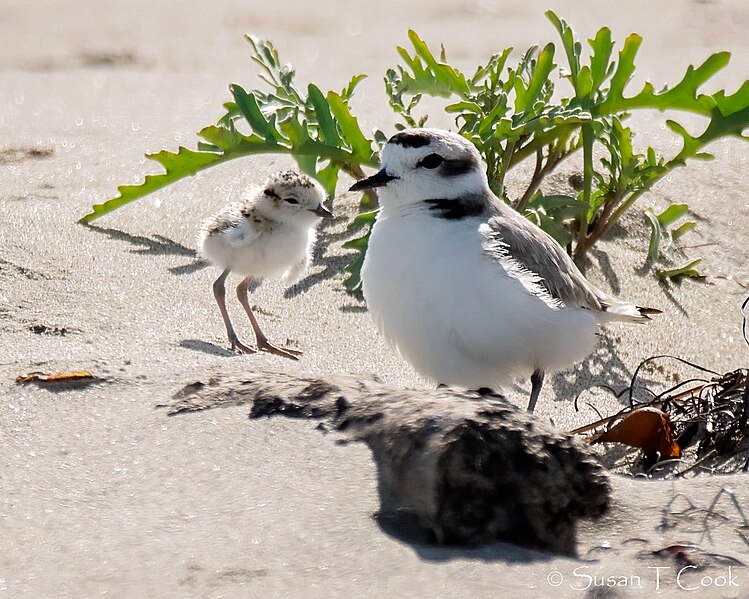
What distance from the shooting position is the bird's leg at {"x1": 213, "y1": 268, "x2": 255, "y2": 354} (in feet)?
14.1

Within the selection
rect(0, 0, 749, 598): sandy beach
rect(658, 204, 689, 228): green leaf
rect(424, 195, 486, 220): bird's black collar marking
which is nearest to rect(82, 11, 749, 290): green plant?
rect(658, 204, 689, 228): green leaf

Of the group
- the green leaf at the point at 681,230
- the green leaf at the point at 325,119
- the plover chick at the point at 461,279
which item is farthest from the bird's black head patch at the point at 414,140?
the green leaf at the point at 681,230

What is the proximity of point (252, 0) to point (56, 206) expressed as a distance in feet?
16.1

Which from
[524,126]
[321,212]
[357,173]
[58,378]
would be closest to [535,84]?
[524,126]

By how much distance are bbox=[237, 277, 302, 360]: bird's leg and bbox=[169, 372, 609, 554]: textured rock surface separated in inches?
65.1

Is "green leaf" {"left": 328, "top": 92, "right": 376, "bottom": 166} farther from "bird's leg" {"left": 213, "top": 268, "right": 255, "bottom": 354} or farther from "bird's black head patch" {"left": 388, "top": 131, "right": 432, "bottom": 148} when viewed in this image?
"bird's black head patch" {"left": 388, "top": 131, "right": 432, "bottom": 148}

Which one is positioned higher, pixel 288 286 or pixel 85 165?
pixel 85 165

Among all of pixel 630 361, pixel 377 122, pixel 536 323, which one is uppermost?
pixel 377 122

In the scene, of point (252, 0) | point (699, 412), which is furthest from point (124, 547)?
point (252, 0)

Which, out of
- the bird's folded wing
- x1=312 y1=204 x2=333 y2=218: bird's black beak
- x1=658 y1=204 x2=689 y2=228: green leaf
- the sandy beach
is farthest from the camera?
x1=658 y1=204 x2=689 y2=228: green leaf

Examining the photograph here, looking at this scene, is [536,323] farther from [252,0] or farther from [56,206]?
[252,0]

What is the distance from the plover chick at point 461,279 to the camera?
3.49 metres

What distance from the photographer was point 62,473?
2.72m

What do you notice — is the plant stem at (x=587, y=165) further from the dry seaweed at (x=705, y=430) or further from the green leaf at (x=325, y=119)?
the dry seaweed at (x=705, y=430)
